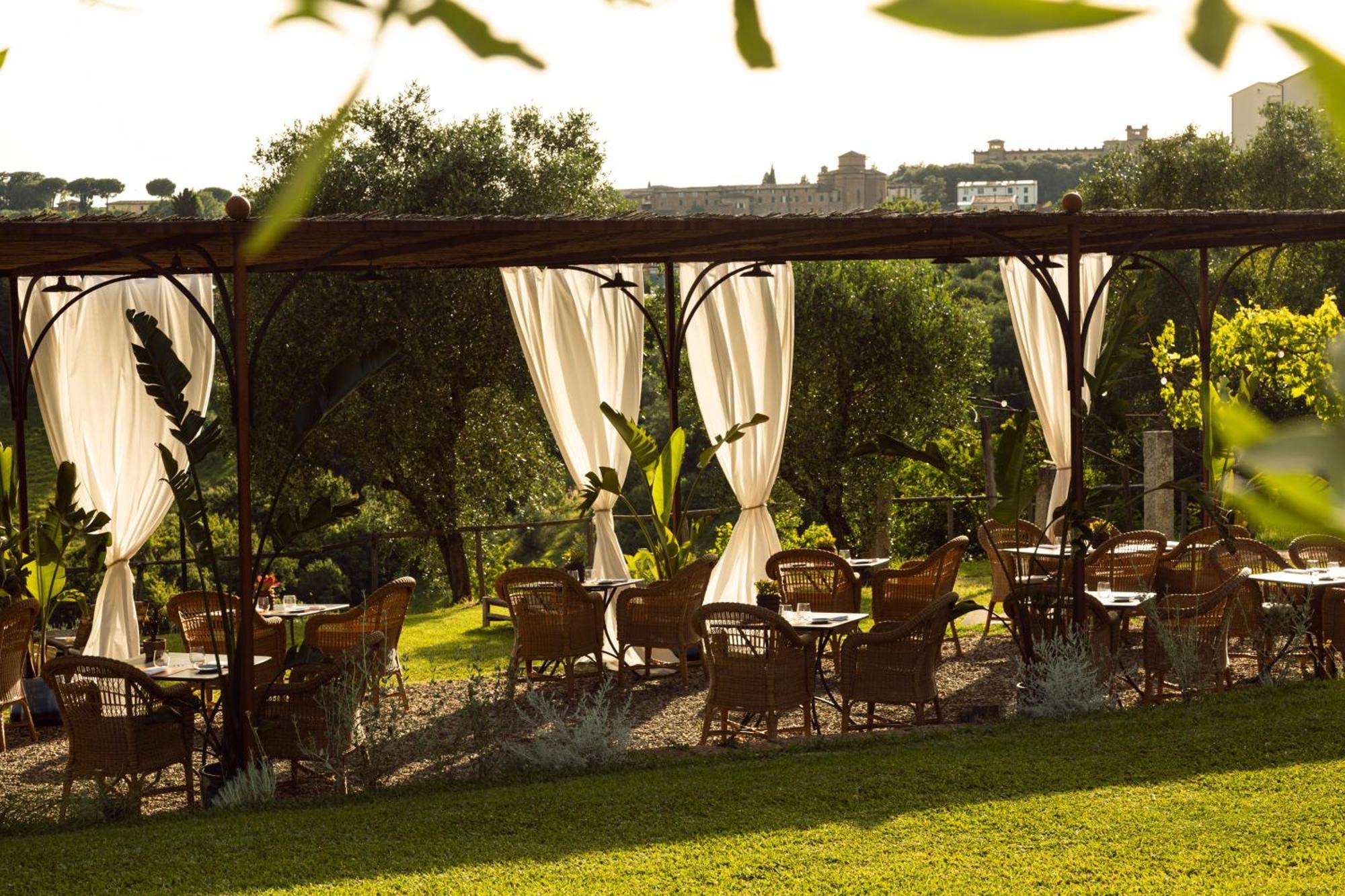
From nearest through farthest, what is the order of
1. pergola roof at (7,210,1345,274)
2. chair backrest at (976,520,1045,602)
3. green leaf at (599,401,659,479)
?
pergola roof at (7,210,1345,274) → green leaf at (599,401,659,479) → chair backrest at (976,520,1045,602)

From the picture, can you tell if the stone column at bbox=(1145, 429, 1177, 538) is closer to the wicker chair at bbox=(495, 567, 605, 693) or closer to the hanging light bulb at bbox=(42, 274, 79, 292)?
the wicker chair at bbox=(495, 567, 605, 693)

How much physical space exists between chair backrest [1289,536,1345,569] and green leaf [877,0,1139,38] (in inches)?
406

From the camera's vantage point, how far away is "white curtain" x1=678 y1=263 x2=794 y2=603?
427 inches

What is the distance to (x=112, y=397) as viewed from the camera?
9.84 m

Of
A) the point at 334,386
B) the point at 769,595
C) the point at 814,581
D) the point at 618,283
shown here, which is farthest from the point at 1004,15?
the point at 814,581

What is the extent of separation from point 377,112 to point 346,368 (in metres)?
14.3

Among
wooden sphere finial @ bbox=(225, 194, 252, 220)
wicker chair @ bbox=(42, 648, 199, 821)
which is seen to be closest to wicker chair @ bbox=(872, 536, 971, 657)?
wicker chair @ bbox=(42, 648, 199, 821)

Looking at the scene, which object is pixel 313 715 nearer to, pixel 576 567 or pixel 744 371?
pixel 576 567

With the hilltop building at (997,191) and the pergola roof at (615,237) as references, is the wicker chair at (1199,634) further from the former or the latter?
the hilltop building at (997,191)

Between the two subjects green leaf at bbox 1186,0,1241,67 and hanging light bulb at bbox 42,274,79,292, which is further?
hanging light bulb at bbox 42,274,79,292

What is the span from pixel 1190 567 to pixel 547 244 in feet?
16.7

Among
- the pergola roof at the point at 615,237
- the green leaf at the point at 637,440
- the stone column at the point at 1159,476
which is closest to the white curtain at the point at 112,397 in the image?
the pergola roof at the point at 615,237

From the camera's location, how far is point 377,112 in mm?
Result: 20203

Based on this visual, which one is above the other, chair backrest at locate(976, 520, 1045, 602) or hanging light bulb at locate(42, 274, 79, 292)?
hanging light bulb at locate(42, 274, 79, 292)
